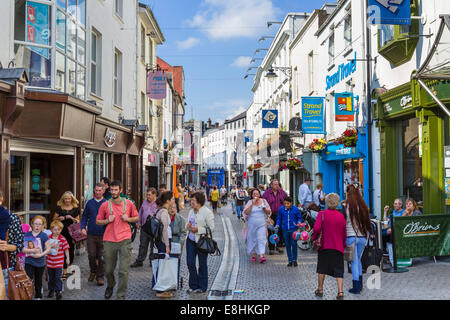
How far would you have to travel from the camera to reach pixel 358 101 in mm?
15750

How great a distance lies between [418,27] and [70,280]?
388 inches

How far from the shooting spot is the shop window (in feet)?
37.6

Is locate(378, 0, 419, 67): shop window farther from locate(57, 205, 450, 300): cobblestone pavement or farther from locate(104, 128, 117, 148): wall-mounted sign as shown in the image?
locate(104, 128, 117, 148): wall-mounted sign

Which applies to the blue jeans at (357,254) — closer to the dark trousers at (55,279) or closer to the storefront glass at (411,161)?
the dark trousers at (55,279)

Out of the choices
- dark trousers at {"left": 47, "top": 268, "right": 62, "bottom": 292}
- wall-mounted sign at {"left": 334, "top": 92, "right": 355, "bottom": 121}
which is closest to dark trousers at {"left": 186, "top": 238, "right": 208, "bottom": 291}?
dark trousers at {"left": 47, "top": 268, "right": 62, "bottom": 292}

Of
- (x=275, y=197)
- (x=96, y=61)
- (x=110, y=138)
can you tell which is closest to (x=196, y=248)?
(x=275, y=197)

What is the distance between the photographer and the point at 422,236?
9508 mm

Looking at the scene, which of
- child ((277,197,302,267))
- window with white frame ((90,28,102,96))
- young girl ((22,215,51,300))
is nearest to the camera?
young girl ((22,215,51,300))

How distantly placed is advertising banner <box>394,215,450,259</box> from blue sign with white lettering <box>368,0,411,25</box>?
4.69 meters

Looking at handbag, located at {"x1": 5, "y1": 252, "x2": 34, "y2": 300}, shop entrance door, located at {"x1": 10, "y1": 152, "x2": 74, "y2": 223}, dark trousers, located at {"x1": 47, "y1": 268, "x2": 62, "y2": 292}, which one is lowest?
dark trousers, located at {"x1": 47, "y1": 268, "x2": 62, "y2": 292}

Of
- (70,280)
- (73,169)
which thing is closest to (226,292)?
(70,280)

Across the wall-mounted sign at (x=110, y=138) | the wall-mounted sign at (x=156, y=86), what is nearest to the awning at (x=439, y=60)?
the wall-mounted sign at (x=110, y=138)

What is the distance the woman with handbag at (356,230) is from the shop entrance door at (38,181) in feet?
22.8
